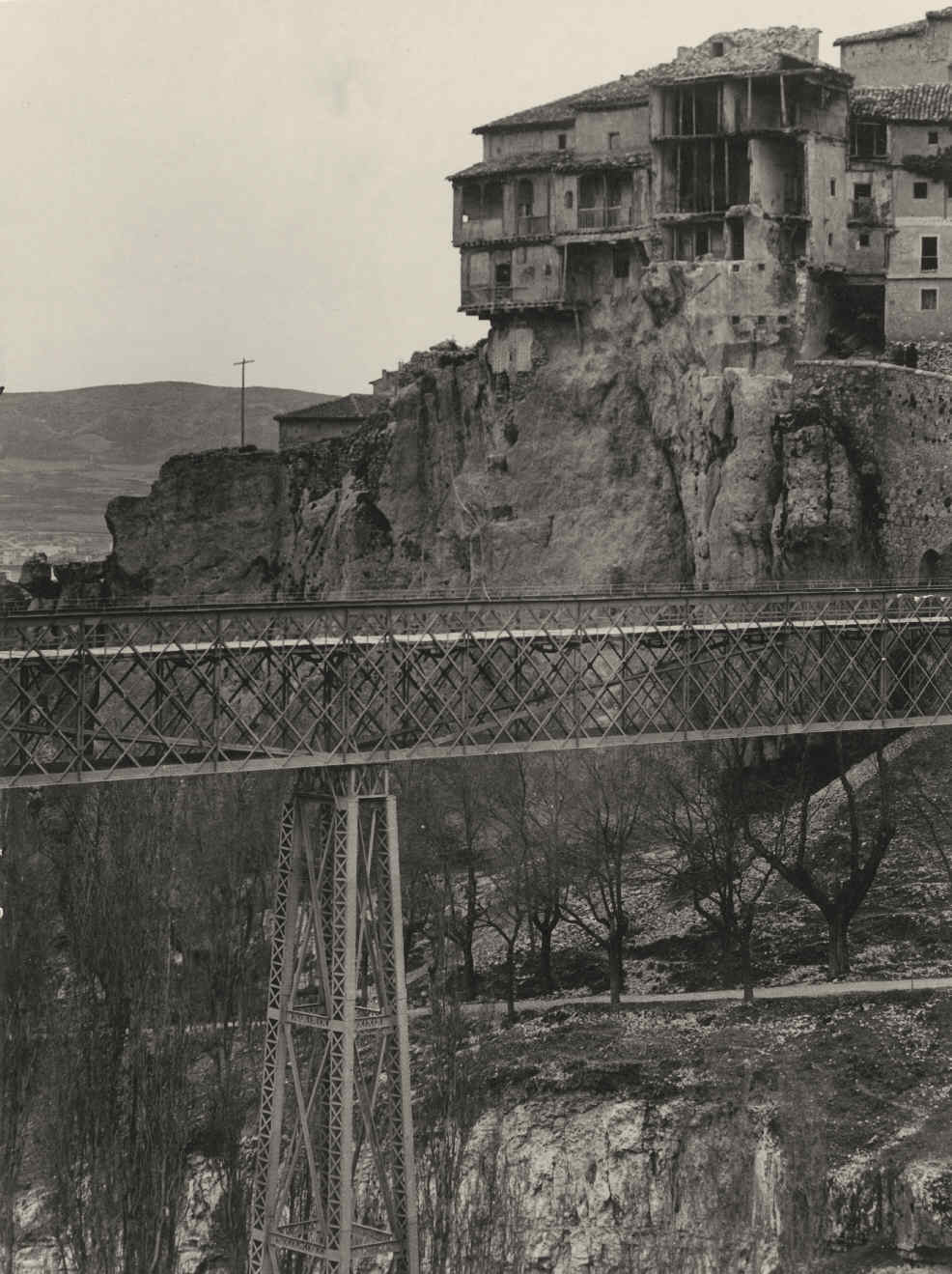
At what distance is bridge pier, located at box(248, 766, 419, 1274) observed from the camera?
4031 centimetres

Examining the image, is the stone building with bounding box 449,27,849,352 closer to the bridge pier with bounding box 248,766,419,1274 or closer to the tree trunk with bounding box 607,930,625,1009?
the tree trunk with bounding box 607,930,625,1009

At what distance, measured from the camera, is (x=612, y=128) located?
260 ft

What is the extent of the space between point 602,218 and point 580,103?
375 centimetres

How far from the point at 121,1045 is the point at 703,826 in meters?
18.5

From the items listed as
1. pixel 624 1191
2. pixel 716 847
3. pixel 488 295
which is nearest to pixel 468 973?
pixel 716 847

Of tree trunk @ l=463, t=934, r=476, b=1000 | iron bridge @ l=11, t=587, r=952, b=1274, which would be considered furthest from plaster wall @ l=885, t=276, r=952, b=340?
iron bridge @ l=11, t=587, r=952, b=1274

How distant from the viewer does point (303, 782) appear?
41375mm

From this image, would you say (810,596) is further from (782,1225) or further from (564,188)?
(564,188)

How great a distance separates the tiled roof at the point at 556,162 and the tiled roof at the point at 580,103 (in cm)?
106

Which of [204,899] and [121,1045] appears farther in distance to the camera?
[204,899]

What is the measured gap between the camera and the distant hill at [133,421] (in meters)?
122

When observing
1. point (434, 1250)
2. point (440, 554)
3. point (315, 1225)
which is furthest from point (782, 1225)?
point (440, 554)

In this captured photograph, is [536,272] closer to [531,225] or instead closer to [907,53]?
[531,225]

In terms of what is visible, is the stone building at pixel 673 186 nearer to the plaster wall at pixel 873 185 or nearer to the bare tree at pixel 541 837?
the plaster wall at pixel 873 185
